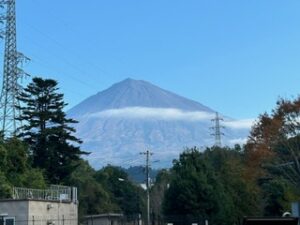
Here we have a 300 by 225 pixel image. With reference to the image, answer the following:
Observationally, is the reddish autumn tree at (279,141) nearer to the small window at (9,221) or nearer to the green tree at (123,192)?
the small window at (9,221)

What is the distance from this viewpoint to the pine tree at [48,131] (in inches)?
2699

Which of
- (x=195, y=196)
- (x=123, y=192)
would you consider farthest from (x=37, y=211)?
(x=123, y=192)

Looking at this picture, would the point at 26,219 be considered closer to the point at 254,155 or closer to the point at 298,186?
the point at 254,155

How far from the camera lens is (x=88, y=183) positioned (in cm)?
9712

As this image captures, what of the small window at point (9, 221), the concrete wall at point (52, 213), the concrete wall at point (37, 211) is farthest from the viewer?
the concrete wall at point (52, 213)

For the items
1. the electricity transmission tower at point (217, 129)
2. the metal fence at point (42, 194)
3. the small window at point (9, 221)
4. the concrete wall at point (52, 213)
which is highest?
the electricity transmission tower at point (217, 129)

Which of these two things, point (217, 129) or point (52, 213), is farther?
point (217, 129)

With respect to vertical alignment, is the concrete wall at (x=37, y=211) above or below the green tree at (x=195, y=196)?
below

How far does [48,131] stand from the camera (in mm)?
68312

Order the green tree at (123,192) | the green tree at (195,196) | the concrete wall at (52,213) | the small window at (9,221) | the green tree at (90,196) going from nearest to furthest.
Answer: the small window at (9,221), the concrete wall at (52,213), the green tree at (195,196), the green tree at (90,196), the green tree at (123,192)

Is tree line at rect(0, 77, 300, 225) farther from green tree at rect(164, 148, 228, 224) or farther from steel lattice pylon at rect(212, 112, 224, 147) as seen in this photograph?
steel lattice pylon at rect(212, 112, 224, 147)

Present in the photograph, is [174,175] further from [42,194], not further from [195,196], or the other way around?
[42,194]

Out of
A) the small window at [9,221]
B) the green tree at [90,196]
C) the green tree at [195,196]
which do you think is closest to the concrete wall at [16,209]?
the small window at [9,221]

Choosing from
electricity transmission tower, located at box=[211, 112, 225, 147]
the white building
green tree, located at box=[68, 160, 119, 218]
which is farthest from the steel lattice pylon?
the white building
